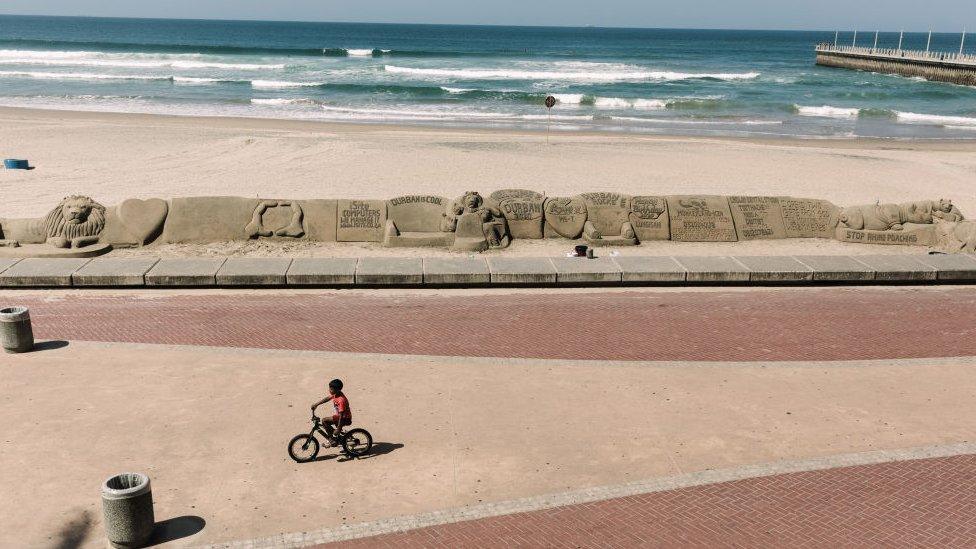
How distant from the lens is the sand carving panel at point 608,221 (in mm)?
18984

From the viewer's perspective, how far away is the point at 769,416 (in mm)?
11164

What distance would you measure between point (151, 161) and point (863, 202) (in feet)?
74.4

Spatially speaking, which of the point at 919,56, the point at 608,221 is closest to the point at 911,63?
the point at 919,56

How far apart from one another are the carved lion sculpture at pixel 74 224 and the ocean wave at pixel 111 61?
61.5m

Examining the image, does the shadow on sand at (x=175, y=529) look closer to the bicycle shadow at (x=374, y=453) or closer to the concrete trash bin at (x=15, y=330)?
the bicycle shadow at (x=374, y=453)

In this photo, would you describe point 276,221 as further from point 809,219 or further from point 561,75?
point 561,75

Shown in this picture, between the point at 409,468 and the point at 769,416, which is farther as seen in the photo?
the point at 769,416

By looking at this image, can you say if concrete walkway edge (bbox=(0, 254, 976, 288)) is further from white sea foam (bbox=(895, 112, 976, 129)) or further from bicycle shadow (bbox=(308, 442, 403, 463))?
white sea foam (bbox=(895, 112, 976, 129))

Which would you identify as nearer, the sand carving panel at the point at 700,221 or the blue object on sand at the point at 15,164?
the sand carving panel at the point at 700,221

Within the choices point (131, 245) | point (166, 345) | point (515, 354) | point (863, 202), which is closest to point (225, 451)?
point (166, 345)

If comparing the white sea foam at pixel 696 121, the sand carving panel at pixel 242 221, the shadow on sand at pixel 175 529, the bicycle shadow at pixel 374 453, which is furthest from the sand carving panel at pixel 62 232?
the white sea foam at pixel 696 121

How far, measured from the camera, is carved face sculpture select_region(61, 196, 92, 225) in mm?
17906

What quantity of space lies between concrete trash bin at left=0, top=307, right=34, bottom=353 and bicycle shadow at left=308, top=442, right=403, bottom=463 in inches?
230

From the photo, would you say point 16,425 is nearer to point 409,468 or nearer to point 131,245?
point 409,468
